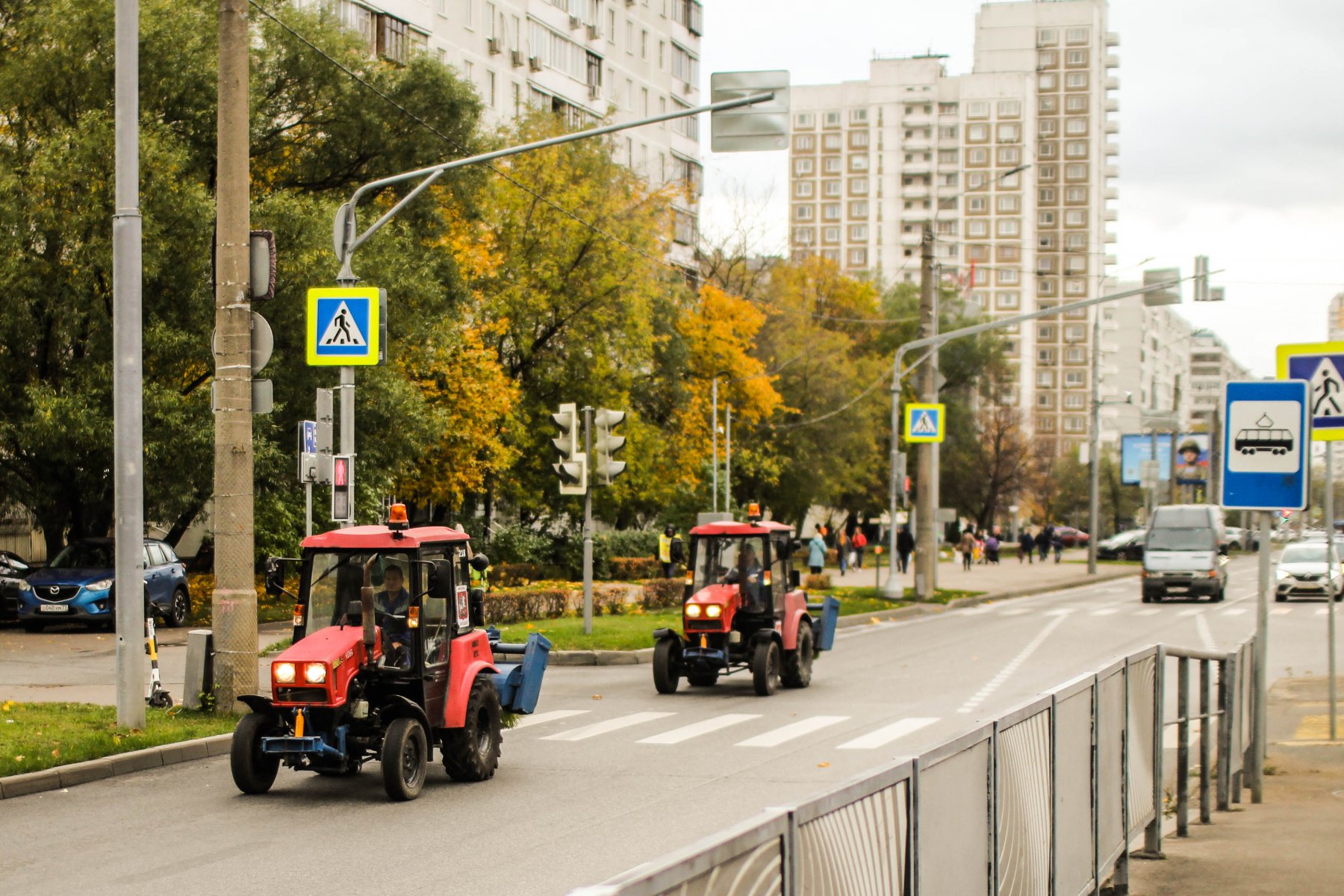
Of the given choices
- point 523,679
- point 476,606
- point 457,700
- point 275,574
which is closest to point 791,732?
point 523,679

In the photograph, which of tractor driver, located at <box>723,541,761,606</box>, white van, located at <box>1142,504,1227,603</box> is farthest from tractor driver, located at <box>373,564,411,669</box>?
white van, located at <box>1142,504,1227,603</box>

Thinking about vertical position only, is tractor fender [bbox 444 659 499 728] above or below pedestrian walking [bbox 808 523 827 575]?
above

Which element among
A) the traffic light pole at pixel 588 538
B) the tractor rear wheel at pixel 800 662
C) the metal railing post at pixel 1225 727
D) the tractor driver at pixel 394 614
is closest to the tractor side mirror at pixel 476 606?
the tractor driver at pixel 394 614

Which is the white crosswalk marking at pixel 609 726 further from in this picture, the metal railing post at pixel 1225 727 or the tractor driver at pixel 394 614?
the metal railing post at pixel 1225 727

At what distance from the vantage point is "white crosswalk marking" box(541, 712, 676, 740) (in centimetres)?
1539

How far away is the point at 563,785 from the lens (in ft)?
40.4

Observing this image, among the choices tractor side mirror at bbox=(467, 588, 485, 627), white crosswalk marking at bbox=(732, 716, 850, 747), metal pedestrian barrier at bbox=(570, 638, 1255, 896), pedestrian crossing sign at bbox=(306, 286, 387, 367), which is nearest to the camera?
metal pedestrian barrier at bbox=(570, 638, 1255, 896)

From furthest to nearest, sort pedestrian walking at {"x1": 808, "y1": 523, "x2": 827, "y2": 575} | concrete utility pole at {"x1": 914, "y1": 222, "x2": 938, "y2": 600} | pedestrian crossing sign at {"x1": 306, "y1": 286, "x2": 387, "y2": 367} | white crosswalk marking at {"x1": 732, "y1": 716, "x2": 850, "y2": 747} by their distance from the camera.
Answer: pedestrian walking at {"x1": 808, "y1": 523, "x2": 827, "y2": 575}
concrete utility pole at {"x1": 914, "y1": 222, "x2": 938, "y2": 600}
pedestrian crossing sign at {"x1": 306, "y1": 286, "x2": 387, "y2": 367}
white crosswalk marking at {"x1": 732, "y1": 716, "x2": 850, "y2": 747}

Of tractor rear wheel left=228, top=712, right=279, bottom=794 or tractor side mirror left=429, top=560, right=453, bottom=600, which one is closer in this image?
tractor rear wheel left=228, top=712, right=279, bottom=794

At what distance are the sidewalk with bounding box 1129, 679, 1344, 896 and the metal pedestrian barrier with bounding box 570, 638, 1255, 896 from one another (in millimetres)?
221

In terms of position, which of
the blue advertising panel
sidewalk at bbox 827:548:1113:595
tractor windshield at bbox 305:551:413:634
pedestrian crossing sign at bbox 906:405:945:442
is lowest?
sidewalk at bbox 827:548:1113:595

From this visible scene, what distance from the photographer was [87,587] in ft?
89.8

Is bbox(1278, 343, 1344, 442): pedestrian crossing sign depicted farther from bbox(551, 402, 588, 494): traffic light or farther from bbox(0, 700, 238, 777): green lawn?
bbox(551, 402, 588, 494): traffic light

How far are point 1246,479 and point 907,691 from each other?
8.75m
